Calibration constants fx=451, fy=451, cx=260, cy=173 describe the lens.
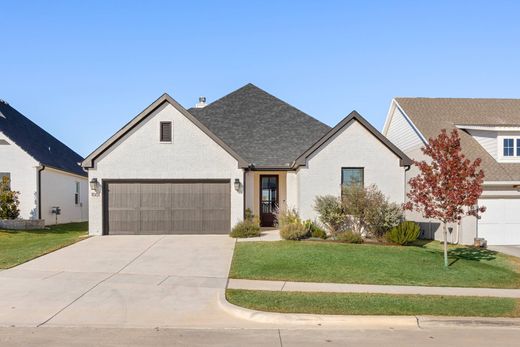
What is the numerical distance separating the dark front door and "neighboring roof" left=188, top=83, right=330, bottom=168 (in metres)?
1.12

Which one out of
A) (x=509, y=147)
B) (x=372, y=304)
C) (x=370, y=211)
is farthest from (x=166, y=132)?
(x=509, y=147)

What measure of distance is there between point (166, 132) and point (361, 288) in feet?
39.0

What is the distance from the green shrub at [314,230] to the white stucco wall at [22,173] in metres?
14.6

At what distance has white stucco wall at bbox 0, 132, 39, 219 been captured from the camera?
23.7 meters

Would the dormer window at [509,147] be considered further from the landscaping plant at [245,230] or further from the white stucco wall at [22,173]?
the white stucco wall at [22,173]

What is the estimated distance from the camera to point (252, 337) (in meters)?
7.22

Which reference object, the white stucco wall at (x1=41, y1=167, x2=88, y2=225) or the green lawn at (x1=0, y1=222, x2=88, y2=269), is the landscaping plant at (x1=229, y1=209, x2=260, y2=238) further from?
the white stucco wall at (x1=41, y1=167, x2=88, y2=225)

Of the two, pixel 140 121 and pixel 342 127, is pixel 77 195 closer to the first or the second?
pixel 140 121

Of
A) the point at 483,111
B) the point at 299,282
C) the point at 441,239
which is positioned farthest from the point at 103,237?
the point at 483,111

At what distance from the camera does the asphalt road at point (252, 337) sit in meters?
6.89

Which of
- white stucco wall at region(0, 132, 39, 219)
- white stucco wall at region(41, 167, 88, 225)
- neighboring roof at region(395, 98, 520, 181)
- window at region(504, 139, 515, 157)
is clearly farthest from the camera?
white stucco wall at region(41, 167, 88, 225)

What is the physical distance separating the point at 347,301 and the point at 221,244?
27.4 feet

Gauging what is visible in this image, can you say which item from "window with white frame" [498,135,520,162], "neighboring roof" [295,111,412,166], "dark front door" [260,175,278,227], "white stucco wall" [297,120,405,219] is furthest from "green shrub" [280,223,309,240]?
"window with white frame" [498,135,520,162]

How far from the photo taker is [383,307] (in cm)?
886
